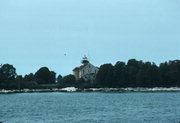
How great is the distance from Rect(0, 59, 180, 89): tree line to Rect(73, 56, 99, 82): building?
13.8 feet

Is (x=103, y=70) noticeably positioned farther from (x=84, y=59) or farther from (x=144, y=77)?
(x=84, y=59)

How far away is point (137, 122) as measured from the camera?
44.7m

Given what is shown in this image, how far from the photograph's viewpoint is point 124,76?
146 m

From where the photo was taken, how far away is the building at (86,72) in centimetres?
16555

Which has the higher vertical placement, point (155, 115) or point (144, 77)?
point (144, 77)

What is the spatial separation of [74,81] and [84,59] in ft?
60.8

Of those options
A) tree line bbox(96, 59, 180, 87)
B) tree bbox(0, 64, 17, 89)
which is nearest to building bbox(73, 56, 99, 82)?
tree line bbox(96, 59, 180, 87)

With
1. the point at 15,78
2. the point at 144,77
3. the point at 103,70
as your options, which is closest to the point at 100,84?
the point at 103,70

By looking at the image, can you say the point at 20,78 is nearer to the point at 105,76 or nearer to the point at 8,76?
the point at 8,76

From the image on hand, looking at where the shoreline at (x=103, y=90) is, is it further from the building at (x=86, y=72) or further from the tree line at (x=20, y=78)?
the building at (x=86, y=72)

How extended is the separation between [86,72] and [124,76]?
24.9 metres

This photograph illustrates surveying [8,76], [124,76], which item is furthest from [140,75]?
[8,76]

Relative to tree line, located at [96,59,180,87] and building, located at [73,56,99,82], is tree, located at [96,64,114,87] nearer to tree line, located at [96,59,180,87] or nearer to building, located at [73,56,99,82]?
tree line, located at [96,59,180,87]

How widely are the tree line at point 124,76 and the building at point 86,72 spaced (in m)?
4.19
